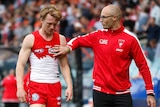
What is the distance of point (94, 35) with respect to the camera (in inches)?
339

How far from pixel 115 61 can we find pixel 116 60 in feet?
0.06

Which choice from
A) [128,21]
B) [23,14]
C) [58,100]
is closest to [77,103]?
[128,21]

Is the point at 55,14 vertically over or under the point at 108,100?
over

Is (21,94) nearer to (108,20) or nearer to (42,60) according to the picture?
(42,60)

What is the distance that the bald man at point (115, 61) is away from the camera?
8.39 metres

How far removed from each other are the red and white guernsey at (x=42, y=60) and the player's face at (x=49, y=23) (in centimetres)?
18

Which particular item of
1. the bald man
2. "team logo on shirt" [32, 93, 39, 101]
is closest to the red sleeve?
the bald man

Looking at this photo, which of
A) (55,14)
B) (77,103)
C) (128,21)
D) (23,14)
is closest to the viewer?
(55,14)

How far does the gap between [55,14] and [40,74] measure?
2.93 ft

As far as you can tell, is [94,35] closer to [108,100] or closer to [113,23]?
[113,23]

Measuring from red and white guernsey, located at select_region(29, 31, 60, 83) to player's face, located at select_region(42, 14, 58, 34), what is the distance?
0.18 meters

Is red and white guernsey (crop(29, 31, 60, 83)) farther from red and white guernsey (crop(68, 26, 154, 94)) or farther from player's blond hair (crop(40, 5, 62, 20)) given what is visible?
red and white guernsey (crop(68, 26, 154, 94))

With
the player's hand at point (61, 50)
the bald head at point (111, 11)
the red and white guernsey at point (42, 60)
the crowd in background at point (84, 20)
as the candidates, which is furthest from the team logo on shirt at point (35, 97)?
the crowd in background at point (84, 20)

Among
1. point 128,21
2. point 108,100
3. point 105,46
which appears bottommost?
point 108,100
